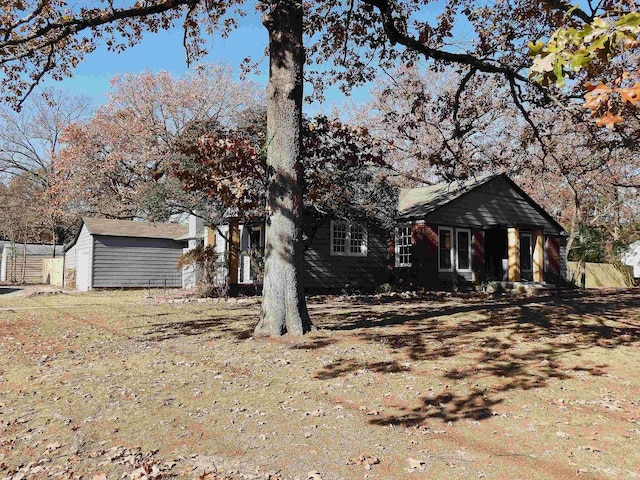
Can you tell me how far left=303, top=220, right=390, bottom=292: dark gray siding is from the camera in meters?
19.7

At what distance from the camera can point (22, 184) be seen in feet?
119

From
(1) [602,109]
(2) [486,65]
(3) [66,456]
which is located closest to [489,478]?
(1) [602,109]

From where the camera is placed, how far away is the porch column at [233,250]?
1836 centimetres

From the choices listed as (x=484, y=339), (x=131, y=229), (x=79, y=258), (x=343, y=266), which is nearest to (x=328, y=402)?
(x=484, y=339)

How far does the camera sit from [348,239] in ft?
67.9

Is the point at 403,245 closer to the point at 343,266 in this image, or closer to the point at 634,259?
the point at 343,266

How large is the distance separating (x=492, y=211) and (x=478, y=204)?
0.95 m

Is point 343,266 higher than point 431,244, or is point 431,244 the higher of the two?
point 431,244

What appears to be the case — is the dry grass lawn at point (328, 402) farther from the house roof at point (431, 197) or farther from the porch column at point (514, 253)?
the porch column at point (514, 253)

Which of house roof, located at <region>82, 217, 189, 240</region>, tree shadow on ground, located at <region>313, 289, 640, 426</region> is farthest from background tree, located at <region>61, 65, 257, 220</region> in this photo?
tree shadow on ground, located at <region>313, 289, 640, 426</region>

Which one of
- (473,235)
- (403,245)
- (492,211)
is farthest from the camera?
(492,211)

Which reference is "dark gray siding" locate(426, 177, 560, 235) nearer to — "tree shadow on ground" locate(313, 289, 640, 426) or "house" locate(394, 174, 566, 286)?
"house" locate(394, 174, 566, 286)

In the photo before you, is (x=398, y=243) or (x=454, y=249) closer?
(x=454, y=249)

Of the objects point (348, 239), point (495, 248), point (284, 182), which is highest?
point (284, 182)
